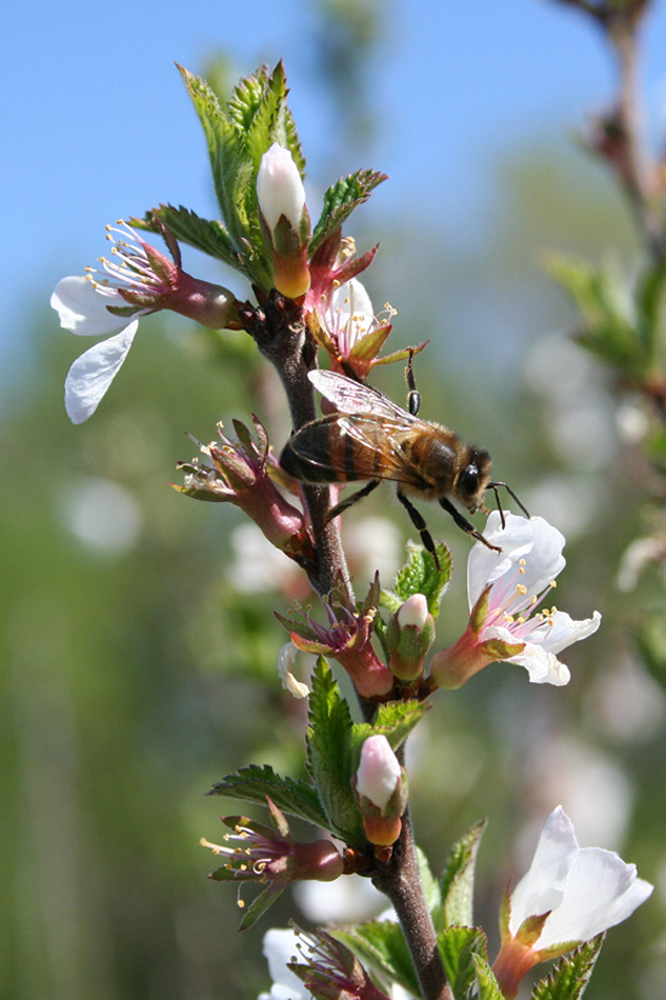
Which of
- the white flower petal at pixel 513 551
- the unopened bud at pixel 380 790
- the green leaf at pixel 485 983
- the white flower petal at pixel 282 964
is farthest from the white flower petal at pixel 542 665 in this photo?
the white flower petal at pixel 282 964

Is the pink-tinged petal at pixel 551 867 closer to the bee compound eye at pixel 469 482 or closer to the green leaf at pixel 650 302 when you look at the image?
the bee compound eye at pixel 469 482

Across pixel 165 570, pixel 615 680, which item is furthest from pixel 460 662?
pixel 165 570

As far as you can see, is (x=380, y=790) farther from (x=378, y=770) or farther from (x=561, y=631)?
(x=561, y=631)

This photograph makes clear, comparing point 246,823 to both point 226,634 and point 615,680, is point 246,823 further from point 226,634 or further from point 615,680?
point 615,680

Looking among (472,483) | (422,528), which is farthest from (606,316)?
(422,528)

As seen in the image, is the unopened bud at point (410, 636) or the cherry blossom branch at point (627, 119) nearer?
the unopened bud at point (410, 636)
